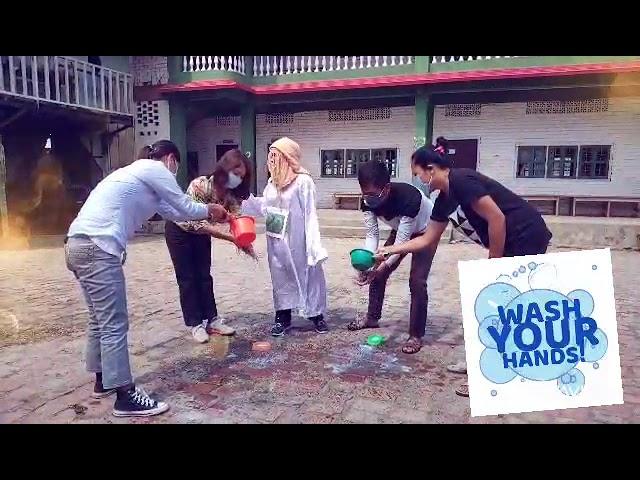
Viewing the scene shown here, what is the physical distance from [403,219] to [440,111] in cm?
1163

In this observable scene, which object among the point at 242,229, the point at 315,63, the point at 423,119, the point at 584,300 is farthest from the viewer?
the point at 315,63

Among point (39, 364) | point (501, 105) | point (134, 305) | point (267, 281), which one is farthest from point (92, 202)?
point (501, 105)

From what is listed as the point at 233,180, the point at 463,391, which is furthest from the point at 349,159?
the point at 463,391

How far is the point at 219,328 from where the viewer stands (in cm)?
454

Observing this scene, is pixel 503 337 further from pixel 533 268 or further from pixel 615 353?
pixel 615 353

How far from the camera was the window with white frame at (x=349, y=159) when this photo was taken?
50.0 feet

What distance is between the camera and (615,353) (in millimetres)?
2633

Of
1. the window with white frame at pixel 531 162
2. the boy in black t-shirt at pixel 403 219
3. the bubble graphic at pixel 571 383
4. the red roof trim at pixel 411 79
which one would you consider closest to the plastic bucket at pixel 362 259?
the boy in black t-shirt at pixel 403 219

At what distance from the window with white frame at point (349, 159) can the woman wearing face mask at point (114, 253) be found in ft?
41.8

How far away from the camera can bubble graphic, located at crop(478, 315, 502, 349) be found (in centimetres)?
264

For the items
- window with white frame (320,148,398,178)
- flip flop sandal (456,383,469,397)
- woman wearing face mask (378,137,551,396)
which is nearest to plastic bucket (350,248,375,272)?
woman wearing face mask (378,137,551,396)

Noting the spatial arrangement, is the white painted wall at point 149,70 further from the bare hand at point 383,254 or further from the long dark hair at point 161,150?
the bare hand at point 383,254

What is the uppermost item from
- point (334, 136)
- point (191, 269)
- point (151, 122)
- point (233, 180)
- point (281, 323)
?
point (151, 122)

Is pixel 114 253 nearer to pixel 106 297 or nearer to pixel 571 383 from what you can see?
pixel 106 297
